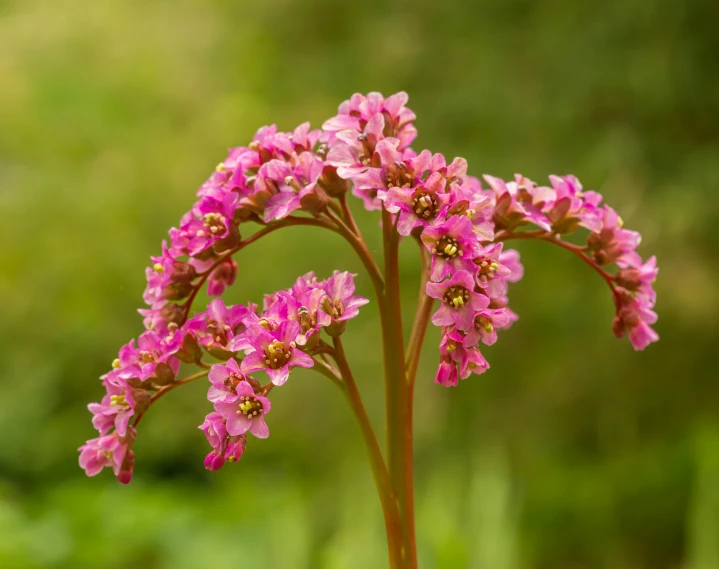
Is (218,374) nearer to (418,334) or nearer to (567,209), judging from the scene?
(418,334)

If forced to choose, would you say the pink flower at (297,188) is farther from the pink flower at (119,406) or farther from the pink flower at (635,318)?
the pink flower at (635,318)

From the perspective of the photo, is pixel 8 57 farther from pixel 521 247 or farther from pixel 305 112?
pixel 521 247

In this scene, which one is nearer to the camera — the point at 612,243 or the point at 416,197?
the point at 416,197

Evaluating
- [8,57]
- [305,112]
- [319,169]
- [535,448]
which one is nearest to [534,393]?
[535,448]

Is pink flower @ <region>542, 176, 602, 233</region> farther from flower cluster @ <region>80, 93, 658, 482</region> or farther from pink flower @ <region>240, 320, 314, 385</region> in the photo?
pink flower @ <region>240, 320, 314, 385</region>

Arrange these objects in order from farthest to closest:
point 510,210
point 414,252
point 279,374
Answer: point 414,252, point 510,210, point 279,374

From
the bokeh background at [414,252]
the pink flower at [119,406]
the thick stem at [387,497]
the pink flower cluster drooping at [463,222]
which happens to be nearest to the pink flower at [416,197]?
the pink flower cluster drooping at [463,222]

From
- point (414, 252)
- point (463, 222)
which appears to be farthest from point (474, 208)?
point (414, 252)
